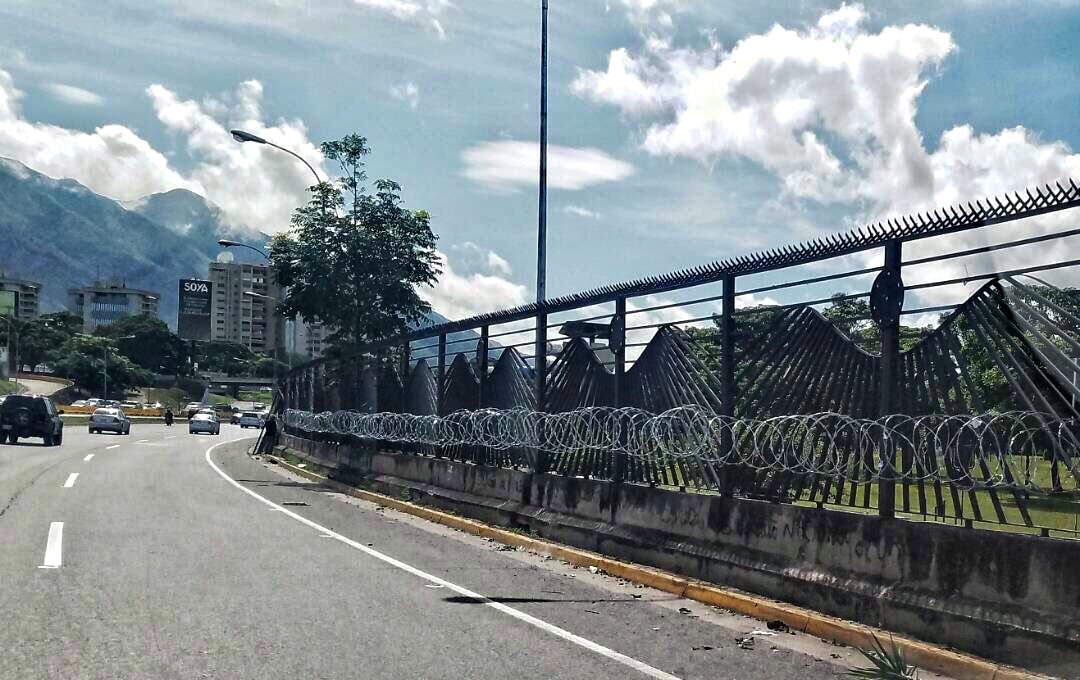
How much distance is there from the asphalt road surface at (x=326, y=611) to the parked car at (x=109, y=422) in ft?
144

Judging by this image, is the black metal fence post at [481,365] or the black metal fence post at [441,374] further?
the black metal fence post at [441,374]

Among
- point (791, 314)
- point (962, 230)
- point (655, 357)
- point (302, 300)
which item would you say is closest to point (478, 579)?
point (655, 357)

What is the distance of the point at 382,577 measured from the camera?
10.4 m

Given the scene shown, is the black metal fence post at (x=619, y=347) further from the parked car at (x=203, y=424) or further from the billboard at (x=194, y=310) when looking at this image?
the billboard at (x=194, y=310)

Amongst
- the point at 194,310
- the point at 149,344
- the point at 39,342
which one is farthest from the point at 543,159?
the point at 149,344

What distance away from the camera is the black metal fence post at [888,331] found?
8102 mm

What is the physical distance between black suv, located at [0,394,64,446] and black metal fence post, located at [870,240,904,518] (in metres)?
37.9

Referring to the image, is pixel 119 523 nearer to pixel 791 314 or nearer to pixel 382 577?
pixel 382 577

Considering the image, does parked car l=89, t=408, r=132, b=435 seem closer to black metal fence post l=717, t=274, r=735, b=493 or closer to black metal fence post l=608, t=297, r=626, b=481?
black metal fence post l=608, t=297, r=626, b=481

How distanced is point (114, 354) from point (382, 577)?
169 metres

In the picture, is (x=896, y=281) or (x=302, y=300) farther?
(x=302, y=300)

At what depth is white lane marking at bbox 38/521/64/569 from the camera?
1039 cm

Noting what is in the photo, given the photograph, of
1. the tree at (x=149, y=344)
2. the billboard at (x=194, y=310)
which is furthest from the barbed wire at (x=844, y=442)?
the tree at (x=149, y=344)

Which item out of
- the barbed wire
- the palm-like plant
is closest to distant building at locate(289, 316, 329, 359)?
the barbed wire
